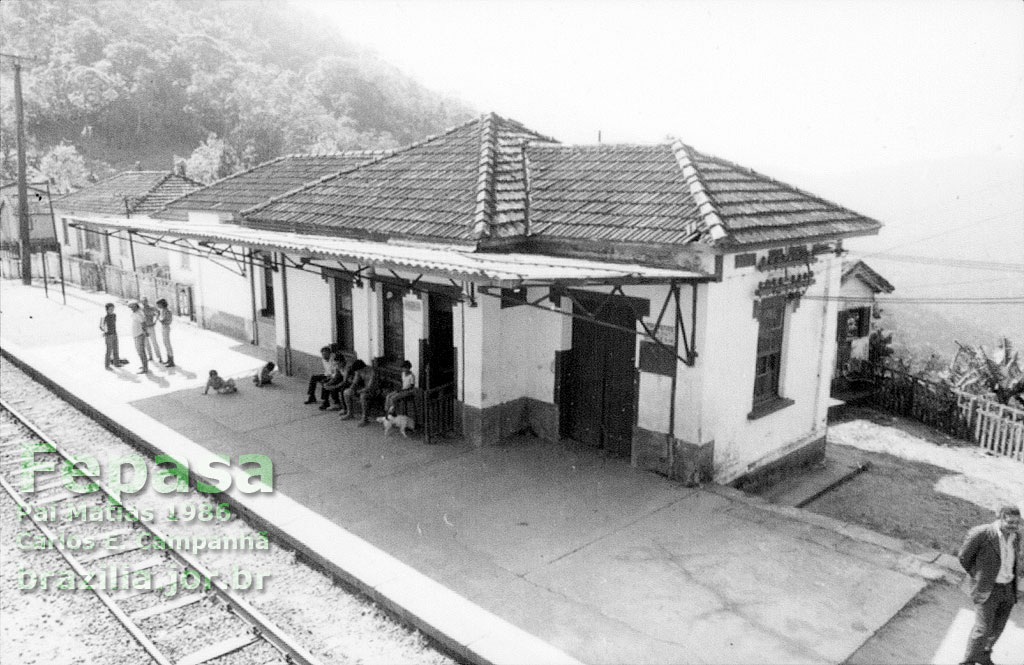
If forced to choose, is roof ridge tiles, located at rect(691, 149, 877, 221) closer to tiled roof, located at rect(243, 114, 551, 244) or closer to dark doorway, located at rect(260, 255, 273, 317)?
tiled roof, located at rect(243, 114, 551, 244)

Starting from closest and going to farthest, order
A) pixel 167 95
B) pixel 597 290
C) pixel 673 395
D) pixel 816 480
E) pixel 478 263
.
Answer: pixel 478 263
pixel 673 395
pixel 597 290
pixel 816 480
pixel 167 95

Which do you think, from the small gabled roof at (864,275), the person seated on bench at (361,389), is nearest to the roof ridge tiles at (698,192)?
the person seated on bench at (361,389)

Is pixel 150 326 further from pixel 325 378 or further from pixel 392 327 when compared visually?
pixel 392 327

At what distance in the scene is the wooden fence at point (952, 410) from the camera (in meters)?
13.0

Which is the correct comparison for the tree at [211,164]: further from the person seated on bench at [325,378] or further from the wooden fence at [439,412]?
the wooden fence at [439,412]

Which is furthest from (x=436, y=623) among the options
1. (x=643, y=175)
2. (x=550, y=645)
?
(x=643, y=175)

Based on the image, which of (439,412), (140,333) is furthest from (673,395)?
(140,333)

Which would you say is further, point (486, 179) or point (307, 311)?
point (307, 311)

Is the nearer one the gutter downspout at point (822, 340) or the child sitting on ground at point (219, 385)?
the gutter downspout at point (822, 340)

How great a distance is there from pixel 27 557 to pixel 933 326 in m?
44.3

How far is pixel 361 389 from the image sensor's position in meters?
12.1

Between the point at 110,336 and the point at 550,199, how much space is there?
392 inches

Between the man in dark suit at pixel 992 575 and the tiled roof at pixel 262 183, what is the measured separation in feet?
46.1

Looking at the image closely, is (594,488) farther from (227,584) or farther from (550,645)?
(227,584)
